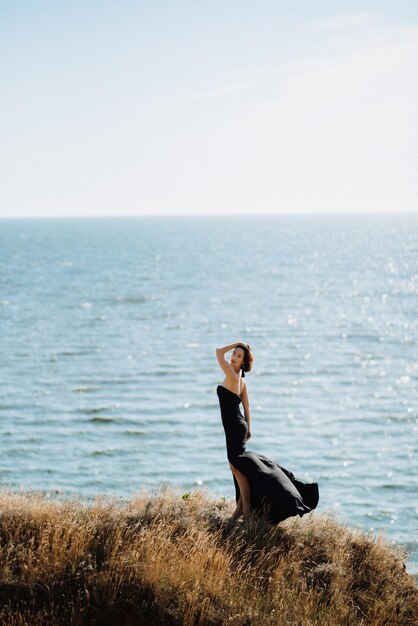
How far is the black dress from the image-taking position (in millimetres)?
9828

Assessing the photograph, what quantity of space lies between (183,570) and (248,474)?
83.9 inches

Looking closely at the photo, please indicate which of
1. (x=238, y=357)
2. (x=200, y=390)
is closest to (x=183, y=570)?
(x=238, y=357)

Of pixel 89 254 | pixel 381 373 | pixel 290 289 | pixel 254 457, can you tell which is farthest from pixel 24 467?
pixel 89 254

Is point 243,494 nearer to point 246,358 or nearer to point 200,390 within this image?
point 246,358

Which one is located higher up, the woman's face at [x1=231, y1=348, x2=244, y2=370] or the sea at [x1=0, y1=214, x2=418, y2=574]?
the woman's face at [x1=231, y1=348, x2=244, y2=370]

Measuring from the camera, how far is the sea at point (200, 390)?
22.2 meters

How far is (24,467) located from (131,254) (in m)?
106

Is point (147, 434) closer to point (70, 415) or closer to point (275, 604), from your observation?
point (70, 415)

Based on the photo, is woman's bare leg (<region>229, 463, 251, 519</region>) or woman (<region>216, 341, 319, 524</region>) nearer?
woman (<region>216, 341, 319, 524</region>)

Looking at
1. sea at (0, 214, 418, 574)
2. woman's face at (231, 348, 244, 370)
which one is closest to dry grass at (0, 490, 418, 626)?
woman's face at (231, 348, 244, 370)

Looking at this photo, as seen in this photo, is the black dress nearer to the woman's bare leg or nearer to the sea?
the woman's bare leg

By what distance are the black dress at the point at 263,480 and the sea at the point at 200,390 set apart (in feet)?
→ 8.02

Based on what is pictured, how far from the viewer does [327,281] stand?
3452 inches

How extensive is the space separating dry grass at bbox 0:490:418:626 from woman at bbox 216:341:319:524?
31 cm
